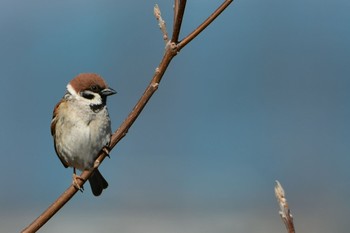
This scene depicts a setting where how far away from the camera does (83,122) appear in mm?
1673

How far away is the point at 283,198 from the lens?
497 millimetres

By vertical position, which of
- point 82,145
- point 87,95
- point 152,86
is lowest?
point 152,86

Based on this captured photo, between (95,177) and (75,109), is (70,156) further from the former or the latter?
(95,177)

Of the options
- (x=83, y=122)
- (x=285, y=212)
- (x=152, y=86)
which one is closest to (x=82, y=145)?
(x=83, y=122)

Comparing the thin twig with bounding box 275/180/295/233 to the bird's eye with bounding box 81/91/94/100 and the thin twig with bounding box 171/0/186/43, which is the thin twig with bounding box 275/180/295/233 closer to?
the thin twig with bounding box 171/0/186/43

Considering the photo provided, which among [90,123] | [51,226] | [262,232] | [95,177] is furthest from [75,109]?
[51,226]

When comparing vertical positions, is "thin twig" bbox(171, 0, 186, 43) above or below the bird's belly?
below

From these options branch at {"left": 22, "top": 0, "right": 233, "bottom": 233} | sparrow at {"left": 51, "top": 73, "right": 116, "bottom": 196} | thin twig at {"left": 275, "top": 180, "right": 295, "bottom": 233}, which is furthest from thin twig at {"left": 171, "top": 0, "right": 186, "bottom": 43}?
sparrow at {"left": 51, "top": 73, "right": 116, "bottom": 196}

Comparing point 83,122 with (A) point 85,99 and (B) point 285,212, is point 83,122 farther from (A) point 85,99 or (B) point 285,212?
(B) point 285,212

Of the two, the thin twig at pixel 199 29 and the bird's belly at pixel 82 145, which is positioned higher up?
the bird's belly at pixel 82 145

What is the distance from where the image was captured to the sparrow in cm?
160

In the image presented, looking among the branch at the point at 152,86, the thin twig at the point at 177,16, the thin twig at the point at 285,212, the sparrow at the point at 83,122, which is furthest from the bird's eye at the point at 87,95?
the thin twig at the point at 285,212

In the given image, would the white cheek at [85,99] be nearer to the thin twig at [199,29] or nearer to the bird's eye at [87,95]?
the bird's eye at [87,95]

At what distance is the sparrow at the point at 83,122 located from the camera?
1598 mm
